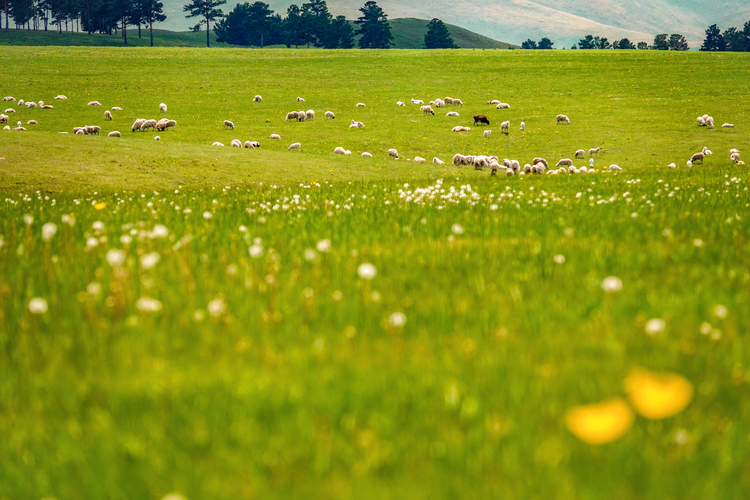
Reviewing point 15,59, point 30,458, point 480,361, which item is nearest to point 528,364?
point 480,361

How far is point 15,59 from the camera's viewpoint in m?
68.9

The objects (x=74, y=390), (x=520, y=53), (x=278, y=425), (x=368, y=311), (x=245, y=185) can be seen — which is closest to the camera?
(x=278, y=425)

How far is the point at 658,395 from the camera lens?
2641mm

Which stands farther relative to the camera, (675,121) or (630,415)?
(675,121)

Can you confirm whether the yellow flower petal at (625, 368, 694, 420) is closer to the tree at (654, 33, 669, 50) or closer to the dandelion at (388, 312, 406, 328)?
the dandelion at (388, 312, 406, 328)

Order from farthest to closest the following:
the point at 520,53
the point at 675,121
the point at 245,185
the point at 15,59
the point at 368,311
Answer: the point at 520,53 < the point at 15,59 < the point at 675,121 < the point at 245,185 < the point at 368,311

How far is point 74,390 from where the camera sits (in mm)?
3119

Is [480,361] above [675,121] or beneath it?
beneath

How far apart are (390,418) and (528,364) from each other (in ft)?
3.31

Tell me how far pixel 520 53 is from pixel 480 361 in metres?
87.3

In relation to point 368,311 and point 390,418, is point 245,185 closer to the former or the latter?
point 368,311

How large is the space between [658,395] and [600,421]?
1.31 feet

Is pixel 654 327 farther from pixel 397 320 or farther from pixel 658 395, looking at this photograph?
pixel 397 320

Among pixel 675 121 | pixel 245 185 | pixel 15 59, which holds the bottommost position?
pixel 245 185
